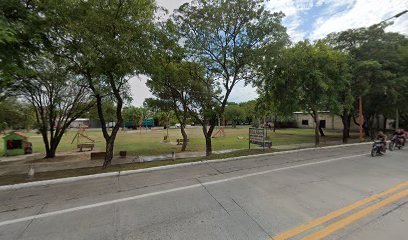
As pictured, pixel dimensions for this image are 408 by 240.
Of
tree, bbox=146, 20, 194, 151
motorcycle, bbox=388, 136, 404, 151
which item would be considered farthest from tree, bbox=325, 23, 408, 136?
tree, bbox=146, 20, 194, 151

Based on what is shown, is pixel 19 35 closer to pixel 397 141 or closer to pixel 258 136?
pixel 258 136

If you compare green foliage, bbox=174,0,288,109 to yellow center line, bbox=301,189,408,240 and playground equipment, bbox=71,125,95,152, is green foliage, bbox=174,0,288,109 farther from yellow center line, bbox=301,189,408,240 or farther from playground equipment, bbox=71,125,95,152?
playground equipment, bbox=71,125,95,152

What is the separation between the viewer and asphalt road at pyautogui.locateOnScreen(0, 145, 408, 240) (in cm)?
328

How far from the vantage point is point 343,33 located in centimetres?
1797

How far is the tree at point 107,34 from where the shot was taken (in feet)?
23.4

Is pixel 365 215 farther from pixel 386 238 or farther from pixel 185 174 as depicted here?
pixel 185 174

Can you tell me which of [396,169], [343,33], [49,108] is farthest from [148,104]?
[343,33]

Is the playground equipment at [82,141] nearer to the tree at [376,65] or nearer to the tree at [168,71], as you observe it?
the tree at [168,71]

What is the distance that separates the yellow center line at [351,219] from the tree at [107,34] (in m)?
7.39

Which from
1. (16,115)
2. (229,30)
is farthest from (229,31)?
(16,115)

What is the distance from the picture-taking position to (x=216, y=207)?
13.7 ft

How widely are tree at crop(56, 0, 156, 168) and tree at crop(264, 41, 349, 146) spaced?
23.8ft

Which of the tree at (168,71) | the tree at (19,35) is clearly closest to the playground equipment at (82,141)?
the tree at (168,71)

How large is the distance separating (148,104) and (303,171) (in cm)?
1272
